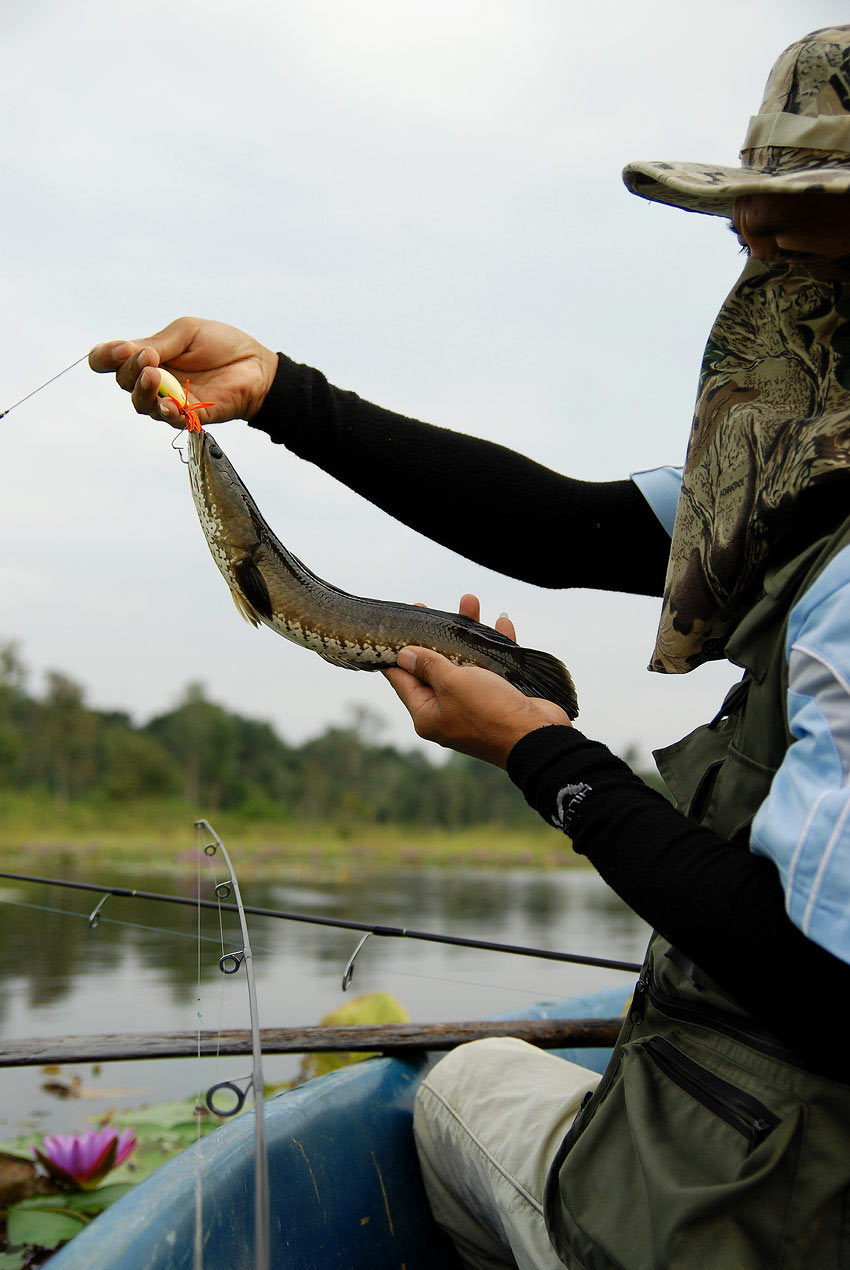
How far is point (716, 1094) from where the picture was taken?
1.23 metres

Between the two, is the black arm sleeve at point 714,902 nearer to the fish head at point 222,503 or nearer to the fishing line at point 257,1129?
the fishing line at point 257,1129

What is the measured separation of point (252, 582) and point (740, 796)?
1.14 m

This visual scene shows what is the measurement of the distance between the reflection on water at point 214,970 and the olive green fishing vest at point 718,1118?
0.90 metres

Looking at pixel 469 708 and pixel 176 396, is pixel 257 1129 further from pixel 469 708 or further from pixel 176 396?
pixel 176 396

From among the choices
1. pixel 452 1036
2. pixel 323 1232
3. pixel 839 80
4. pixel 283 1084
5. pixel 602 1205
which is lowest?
pixel 283 1084

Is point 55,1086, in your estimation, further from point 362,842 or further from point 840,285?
point 362,842

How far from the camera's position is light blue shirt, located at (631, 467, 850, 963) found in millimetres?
983

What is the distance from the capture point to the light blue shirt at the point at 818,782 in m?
0.98

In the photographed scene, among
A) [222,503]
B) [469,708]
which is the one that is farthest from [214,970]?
[469,708]

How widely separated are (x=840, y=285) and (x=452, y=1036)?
6.75ft

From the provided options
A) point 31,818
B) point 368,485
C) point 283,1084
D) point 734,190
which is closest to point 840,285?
point 734,190

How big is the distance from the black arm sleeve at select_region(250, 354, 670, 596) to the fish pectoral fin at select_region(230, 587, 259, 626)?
0.39m

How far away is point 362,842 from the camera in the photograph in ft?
83.9

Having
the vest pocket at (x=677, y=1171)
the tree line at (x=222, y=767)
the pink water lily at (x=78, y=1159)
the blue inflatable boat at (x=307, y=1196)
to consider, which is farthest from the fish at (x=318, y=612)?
the tree line at (x=222, y=767)
